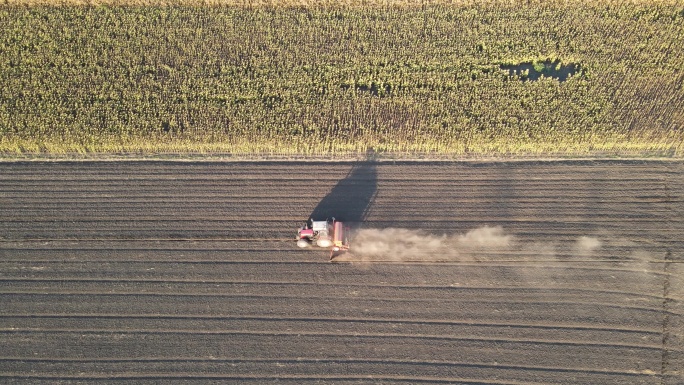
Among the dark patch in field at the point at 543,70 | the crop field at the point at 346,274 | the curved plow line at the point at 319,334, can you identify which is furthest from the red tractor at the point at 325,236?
the dark patch in field at the point at 543,70

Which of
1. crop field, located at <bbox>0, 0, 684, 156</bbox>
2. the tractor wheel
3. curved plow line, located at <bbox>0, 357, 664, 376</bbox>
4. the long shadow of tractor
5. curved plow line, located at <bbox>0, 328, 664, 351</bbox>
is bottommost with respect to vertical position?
curved plow line, located at <bbox>0, 357, 664, 376</bbox>

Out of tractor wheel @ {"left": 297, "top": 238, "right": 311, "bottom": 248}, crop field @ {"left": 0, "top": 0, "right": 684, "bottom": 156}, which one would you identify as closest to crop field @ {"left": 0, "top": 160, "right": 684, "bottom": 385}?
tractor wheel @ {"left": 297, "top": 238, "right": 311, "bottom": 248}

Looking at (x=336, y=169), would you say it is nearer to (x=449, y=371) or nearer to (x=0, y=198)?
(x=449, y=371)

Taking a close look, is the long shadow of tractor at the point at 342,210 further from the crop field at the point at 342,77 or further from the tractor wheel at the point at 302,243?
the crop field at the point at 342,77

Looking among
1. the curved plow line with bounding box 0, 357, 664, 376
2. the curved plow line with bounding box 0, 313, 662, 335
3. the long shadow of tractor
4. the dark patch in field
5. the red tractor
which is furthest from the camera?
the dark patch in field

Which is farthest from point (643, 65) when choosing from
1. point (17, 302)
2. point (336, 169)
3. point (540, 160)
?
point (17, 302)

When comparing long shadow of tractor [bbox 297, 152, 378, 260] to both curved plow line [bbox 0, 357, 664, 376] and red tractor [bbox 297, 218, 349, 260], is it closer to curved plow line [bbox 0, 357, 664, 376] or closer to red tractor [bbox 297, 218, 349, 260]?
red tractor [bbox 297, 218, 349, 260]
